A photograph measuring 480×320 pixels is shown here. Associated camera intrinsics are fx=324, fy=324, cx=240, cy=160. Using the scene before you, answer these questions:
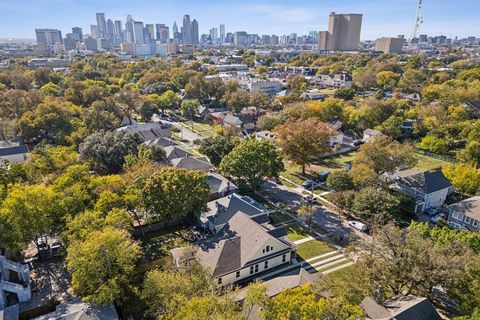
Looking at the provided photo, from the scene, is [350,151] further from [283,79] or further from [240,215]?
[283,79]

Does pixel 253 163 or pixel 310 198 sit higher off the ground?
pixel 253 163

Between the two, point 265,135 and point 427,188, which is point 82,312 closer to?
point 427,188

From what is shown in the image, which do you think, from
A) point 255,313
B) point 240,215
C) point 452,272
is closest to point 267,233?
point 240,215

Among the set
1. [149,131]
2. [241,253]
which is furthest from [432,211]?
[149,131]

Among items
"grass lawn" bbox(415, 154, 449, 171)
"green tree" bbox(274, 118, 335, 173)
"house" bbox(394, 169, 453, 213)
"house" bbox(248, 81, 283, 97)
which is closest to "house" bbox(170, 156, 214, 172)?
"green tree" bbox(274, 118, 335, 173)

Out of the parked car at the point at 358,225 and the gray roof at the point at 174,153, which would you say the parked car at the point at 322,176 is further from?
the gray roof at the point at 174,153

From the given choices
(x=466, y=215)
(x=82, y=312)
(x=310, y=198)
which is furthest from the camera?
(x=310, y=198)

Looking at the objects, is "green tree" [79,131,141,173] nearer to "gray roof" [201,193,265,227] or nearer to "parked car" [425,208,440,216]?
"gray roof" [201,193,265,227]

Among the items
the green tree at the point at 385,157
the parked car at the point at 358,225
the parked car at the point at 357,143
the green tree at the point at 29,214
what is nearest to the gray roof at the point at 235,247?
the parked car at the point at 358,225
